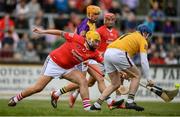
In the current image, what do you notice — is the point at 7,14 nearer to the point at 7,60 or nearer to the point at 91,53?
the point at 7,60

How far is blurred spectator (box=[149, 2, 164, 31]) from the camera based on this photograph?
96.8 feet

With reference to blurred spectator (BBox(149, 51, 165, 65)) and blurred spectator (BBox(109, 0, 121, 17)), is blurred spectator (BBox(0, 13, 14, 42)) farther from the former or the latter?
blurred spectator (BBox(149, 51, 165, 65))

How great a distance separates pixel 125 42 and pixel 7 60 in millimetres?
9364

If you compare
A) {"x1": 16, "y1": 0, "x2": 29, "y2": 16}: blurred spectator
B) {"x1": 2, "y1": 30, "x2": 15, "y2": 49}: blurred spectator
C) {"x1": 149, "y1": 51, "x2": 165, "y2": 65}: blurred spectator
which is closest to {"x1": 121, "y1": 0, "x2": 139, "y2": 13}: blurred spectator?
{"x1": 149, "y1": 51, "x2": 165, "y2": 65}: blurred spectator

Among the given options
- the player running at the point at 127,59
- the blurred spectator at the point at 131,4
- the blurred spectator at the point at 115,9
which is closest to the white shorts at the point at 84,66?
the player running at the point at 127,59

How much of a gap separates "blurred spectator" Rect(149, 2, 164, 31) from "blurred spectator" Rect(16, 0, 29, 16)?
4789mm

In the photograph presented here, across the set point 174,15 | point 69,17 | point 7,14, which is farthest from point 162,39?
point 7,14

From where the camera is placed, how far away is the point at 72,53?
17.0 m

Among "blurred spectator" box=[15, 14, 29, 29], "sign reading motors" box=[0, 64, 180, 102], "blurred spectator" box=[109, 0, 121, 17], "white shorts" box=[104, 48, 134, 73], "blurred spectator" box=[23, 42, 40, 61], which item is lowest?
"sign reading motors" box=[0, 64, 180, 102]

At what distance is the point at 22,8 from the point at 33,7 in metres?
0.42

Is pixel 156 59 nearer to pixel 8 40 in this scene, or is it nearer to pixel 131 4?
pixel 131 4

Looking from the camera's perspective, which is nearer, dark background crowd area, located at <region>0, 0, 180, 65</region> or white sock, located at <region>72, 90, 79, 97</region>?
white sock, located at <region>72, 90, 79, 97</region>

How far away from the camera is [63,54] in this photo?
17094 millimetres

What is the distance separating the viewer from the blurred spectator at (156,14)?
29516 millimetres
